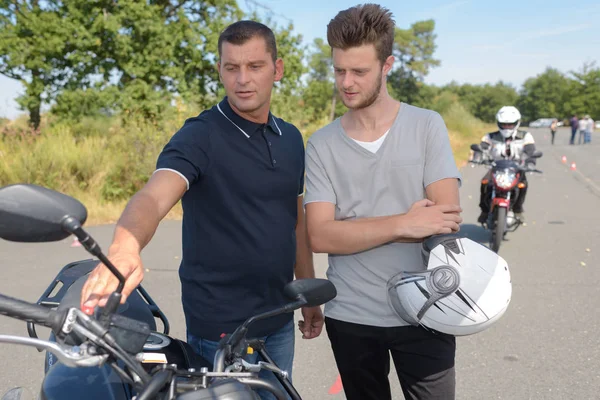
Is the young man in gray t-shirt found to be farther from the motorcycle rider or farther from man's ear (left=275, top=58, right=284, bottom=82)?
the motorcycle rider

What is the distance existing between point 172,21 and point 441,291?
18.3m

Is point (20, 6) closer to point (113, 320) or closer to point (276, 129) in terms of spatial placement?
point (276, 129)

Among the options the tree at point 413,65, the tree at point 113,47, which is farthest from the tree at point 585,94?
the tree at point 113,47

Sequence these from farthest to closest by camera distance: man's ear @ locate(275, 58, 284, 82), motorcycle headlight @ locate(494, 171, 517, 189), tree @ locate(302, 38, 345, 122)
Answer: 1. tree @ locate(302, 38, 345, 122)
2. motorcycle headlight @ locate(494, 171, 517, 189)
3. man's ear @ locate(275, 58, 284, 82)

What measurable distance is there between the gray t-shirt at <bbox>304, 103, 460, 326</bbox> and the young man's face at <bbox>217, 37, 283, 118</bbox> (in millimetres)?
314

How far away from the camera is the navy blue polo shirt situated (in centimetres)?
232

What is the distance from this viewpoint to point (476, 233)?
930 cm

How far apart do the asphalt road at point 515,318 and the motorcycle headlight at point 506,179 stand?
2.82ft

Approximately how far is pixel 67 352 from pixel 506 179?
740 cm

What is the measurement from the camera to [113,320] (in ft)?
4.07

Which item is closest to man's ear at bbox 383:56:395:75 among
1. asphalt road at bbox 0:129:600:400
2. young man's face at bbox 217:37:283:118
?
young man's face at bbox 217:37:283:118

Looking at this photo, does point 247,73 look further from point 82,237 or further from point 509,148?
point 509,148

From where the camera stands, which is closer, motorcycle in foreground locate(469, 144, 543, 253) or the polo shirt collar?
the polo shirt collar

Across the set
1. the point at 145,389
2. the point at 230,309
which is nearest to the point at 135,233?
the point at 145,389
